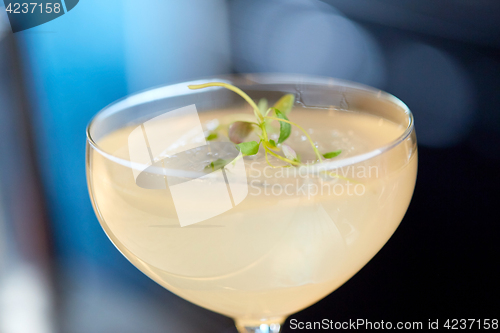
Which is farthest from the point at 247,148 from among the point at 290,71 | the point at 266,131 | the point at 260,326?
the point at 290,71

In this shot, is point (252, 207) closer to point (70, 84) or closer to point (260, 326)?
point (260, 326)

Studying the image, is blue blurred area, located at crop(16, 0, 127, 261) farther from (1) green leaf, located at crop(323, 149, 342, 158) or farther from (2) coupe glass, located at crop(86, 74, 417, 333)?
(1) green leaf, located at crop(323, 149, 342, 158)

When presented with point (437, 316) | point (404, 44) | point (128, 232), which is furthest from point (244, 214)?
point (437, 316)

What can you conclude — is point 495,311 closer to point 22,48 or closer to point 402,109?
point 402,109

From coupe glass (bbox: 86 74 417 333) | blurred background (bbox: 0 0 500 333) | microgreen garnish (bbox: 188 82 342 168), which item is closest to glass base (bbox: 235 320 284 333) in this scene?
coupe glass (bbox: 86 74 417 333)

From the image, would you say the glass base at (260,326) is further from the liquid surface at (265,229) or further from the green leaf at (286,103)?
the green leaf at (286,103)

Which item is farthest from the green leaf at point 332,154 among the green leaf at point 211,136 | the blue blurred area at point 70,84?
the blue blurred area at point 70,84
